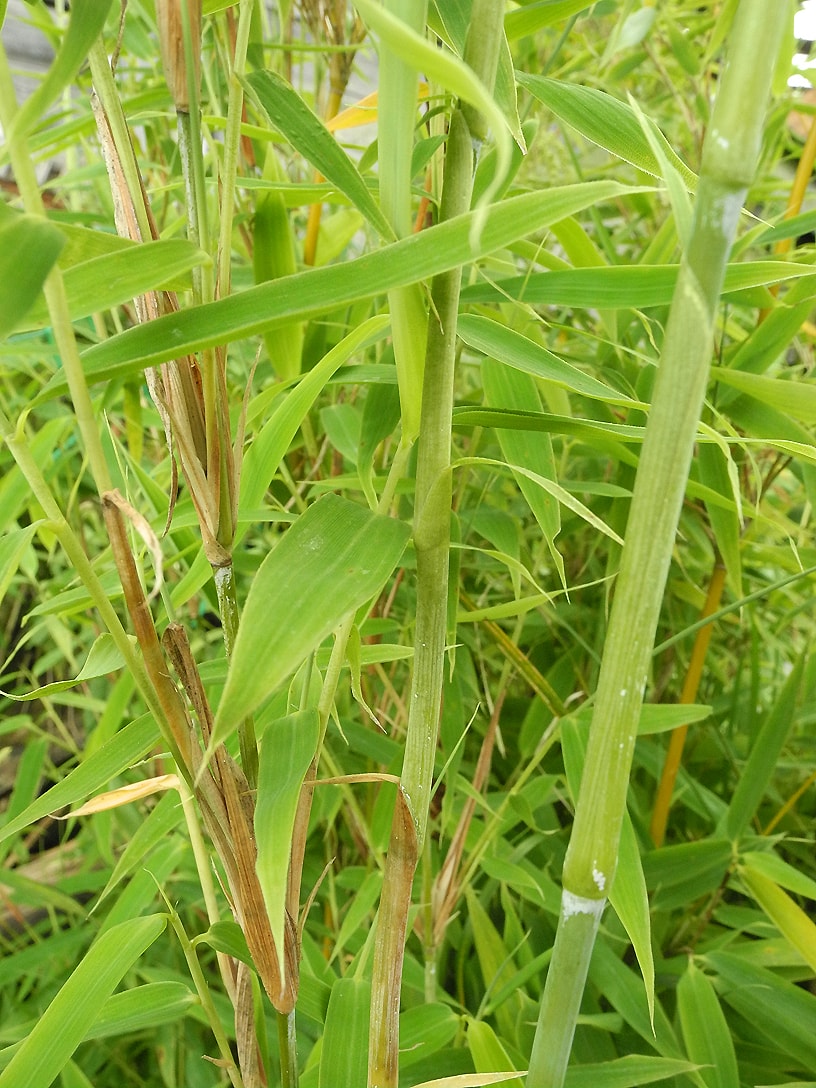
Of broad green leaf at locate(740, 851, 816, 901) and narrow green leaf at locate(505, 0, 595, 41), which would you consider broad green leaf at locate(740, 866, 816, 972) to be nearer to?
broad green leaf at locate(740, 851, 816, 901)

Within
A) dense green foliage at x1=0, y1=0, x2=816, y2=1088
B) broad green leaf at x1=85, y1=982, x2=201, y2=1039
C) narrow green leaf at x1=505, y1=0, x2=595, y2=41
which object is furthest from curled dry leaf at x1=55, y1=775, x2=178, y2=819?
narrow green leaf at x1=505, y1=0, x2=595, y2=41

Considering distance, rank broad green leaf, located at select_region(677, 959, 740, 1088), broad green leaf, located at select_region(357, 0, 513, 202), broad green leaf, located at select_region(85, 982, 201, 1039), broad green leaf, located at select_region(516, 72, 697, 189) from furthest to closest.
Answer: broad green leaf, located at select_region(677, 959, 740, 1088)
broad green leaf, located at select_region(85, 982, 201, 1039)
broad green leaf, located at select_region(516, 72, 697, 189)
broad green leaf, located at select_region(357, 0, 513, 202)

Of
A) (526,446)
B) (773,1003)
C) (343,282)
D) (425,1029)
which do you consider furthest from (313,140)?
(773,1003)

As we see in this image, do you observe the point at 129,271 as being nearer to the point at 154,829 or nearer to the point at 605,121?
the point at 605,121

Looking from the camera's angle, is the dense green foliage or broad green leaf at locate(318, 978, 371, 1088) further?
broad green leaf at locate(318, 978, 371, 1088)

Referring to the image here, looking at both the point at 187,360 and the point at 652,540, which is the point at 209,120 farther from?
the point at 652,540

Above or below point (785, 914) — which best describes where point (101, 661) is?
above
